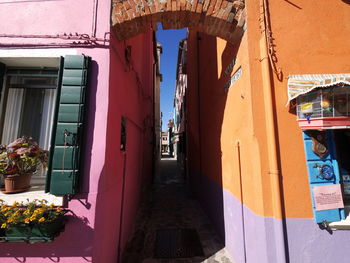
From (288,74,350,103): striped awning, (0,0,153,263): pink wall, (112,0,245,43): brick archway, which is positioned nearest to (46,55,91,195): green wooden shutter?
(0,0,153,263): pink wall

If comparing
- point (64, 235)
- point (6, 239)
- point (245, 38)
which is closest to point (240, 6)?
point (245, 38)

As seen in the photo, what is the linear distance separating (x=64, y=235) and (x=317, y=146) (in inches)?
156

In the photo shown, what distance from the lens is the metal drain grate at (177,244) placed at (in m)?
3.51

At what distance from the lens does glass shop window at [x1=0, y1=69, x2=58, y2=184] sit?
288 cm

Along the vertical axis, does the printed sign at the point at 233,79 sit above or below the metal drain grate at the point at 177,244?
above

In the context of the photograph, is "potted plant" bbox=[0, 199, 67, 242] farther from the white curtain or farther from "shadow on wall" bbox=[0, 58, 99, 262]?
the white curtain

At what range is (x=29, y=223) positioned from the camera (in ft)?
6.78

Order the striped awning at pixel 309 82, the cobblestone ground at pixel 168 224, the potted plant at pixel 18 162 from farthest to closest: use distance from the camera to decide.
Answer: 1. the cobblestone ground at pixel 168 224
2. the potted plant at pixel 18 162
3. the striped awning at pixel 309 82

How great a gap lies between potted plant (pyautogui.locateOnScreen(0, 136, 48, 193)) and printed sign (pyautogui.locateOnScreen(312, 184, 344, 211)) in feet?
13.8

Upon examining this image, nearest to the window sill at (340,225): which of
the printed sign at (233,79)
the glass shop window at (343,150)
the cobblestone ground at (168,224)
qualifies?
the glass shop window at (343,150)

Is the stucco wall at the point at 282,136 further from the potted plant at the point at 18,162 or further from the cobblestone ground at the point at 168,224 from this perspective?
the potted plant at the point at 18,162

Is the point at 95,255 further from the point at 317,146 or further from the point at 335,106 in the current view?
the point at 335,106

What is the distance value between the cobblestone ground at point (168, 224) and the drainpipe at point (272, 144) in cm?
159

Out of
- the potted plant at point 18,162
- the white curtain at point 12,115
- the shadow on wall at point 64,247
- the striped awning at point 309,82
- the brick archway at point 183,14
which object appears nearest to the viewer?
the striped awning at point 309,82
